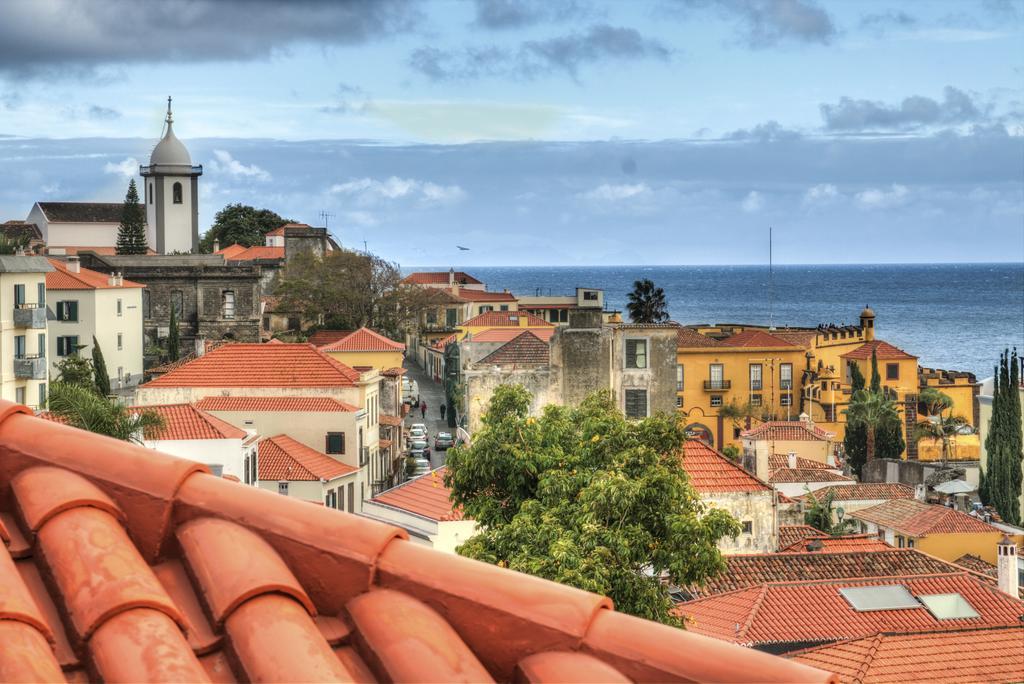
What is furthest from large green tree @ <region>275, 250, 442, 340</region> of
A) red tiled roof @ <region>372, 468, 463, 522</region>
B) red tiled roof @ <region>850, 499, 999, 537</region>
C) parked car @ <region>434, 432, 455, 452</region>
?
red tiled roof @ <region>372, 468, 463, 522</region>

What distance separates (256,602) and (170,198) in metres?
106

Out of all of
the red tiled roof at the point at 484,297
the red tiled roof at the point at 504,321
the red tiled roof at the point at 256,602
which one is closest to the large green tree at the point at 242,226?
the red tiled roof at the point at 484,297

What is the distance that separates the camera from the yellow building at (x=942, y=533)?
3941 cm

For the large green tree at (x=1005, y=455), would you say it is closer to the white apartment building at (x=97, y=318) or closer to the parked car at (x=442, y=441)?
the parked car at (x=442, y=441)

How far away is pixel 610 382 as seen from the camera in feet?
137

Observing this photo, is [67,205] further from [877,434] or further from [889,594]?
[889,594]

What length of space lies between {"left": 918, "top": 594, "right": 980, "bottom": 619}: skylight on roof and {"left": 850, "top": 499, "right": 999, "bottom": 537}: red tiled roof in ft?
50.9

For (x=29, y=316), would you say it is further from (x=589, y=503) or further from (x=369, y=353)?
(x=589, y=503)

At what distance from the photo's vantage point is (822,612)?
76.6 ft

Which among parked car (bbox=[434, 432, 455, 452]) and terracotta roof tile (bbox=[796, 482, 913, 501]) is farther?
parked car (bbox=[434, 432, 455, 452])

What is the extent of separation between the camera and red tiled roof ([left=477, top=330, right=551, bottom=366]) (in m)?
42.1

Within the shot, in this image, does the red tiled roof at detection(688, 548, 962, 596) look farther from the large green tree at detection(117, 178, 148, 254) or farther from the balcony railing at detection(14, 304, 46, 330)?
the large green tree at detection(117, 178, 148, 254)

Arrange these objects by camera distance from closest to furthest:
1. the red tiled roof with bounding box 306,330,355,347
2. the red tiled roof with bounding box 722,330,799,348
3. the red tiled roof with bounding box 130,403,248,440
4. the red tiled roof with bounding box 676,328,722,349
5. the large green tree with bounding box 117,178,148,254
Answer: the red tiled roof with bounding box 130,403,248,440 → the red tiled roof with bounding box 306,330,355,347 → the red tiled roof with bounding box 676,328,722,349 → the red tiled roof with bounding box 722,330,799,348 → the large green tree with bounding box 117,178,148,254

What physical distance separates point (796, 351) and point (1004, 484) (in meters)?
28.2
